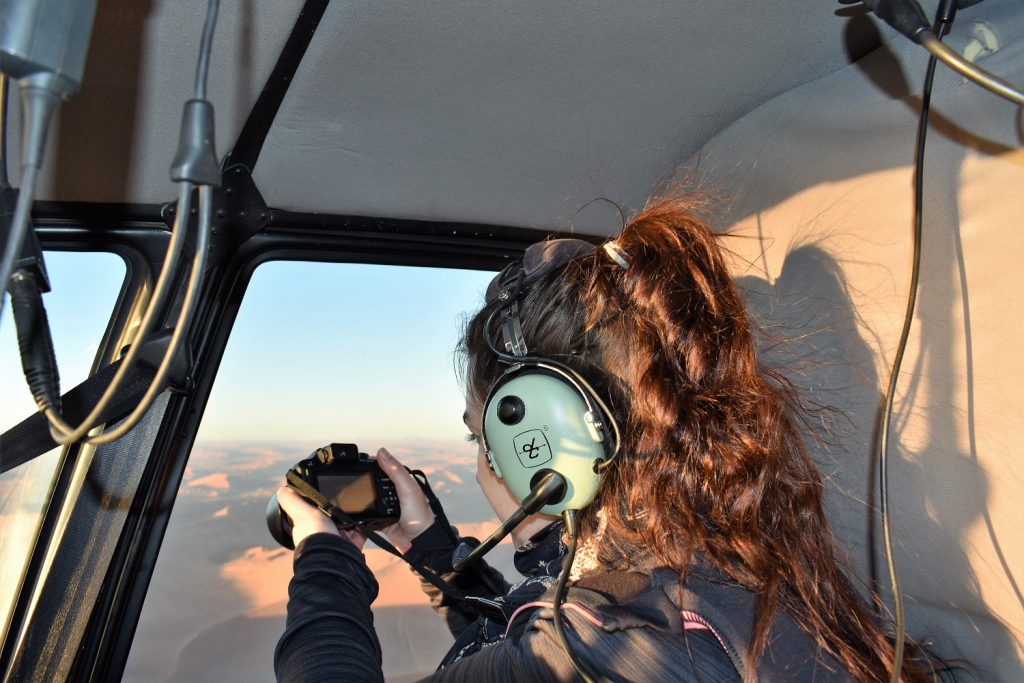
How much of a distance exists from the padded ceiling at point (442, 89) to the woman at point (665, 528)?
272 millimetres

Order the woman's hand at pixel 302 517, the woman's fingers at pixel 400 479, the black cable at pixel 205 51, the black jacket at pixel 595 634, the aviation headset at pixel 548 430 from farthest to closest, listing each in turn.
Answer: the woman's fingers at pixel 400 479
the woman's hand at pixel 302 517
the aviation headset at pixel 548 430
the black jacket at pixel 595 634
the black cable at pixel 205 51

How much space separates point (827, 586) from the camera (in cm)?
94

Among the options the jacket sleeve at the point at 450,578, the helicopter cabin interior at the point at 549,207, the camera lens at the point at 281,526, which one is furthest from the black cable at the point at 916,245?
the camera lens at the point at 281,526

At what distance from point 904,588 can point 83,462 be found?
1318 millimetres

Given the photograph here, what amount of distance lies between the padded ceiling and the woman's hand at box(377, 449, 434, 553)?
552 millimetres

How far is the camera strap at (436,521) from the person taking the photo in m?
1.22

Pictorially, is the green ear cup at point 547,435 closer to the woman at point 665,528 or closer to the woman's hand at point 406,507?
the woman at point 665,528

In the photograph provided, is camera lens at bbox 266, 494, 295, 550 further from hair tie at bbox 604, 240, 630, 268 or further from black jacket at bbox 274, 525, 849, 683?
hair tie at bbox 604, 240, 630, 268

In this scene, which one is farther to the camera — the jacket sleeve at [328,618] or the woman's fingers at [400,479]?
the woman's fingers at [400,479]

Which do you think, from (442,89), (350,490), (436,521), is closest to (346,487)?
(350,490)

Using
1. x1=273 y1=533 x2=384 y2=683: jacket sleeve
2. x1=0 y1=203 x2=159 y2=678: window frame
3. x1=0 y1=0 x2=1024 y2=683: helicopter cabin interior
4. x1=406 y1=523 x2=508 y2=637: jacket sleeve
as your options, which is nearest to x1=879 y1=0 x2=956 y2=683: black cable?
x1=0 y1=0 x2=1024 y2=683: helicopter cabin interior

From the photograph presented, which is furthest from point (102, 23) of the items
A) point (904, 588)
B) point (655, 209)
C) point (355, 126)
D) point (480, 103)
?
point (904, 588)

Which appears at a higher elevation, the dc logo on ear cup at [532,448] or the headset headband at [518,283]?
the headset headband at [518,283]

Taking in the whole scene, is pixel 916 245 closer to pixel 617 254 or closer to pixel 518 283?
pixel 617 254
